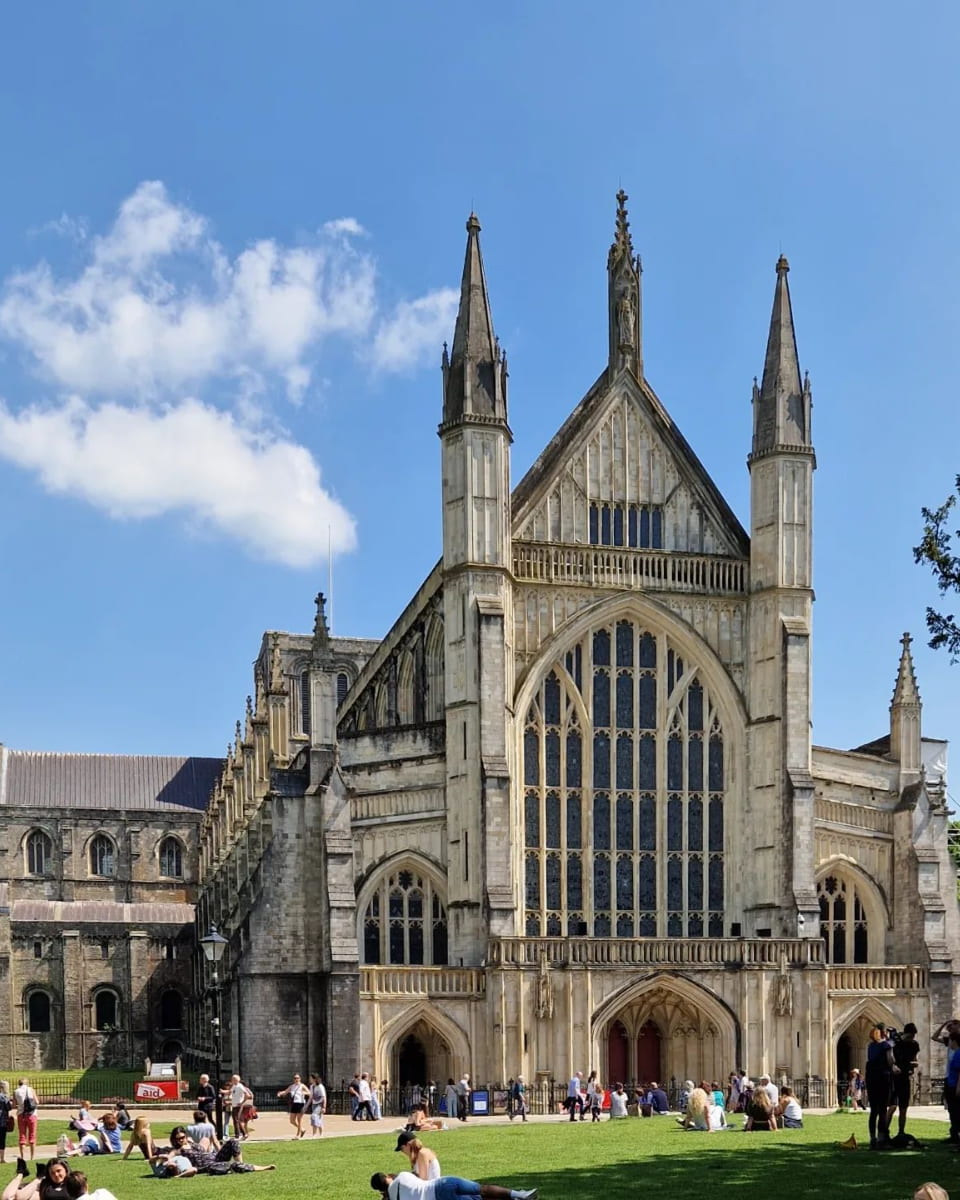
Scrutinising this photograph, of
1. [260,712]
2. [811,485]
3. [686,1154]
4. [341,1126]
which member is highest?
[811,485]

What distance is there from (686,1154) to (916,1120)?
902 cm

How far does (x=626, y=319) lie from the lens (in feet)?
170

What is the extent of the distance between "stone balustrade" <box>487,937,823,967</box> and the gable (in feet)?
38.0

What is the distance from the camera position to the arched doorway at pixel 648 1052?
4584 centimetres

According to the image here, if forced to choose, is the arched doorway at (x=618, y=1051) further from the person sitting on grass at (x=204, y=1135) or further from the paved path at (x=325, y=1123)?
the person sitting on grass at (x=204, y=1135)

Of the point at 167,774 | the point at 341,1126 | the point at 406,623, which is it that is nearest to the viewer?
the point at 341,1126

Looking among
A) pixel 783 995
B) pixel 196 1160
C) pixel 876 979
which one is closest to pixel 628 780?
pixel 783 995

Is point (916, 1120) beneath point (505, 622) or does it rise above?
beneath

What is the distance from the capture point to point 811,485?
5084 cm

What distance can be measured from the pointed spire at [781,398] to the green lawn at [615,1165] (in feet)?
78.8

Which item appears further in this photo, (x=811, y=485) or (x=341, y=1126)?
(x=811, y=485)

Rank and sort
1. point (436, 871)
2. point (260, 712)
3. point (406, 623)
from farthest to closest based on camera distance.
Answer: point (260, 712) → point (406, 623) → point (436, 871)

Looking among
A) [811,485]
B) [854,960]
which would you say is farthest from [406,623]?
[854,960]

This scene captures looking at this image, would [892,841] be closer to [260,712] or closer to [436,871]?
[436,871]
